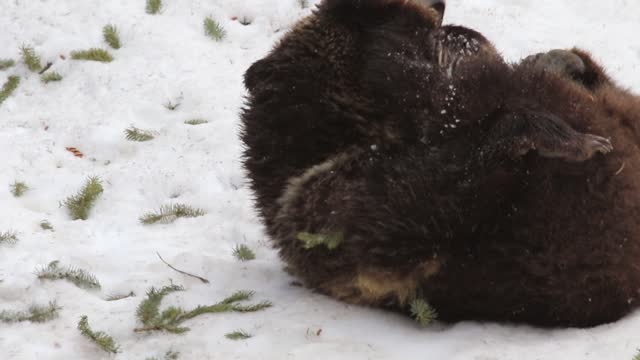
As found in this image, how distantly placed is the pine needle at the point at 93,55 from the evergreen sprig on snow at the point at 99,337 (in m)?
4.50

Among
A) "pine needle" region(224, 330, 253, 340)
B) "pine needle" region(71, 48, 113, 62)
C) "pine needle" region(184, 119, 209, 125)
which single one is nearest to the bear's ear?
"pine needle" region(224, 330, 253, 340)

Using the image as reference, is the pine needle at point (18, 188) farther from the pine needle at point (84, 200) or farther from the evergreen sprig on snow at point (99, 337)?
the evergreen sprig on snow at point (99, 337)

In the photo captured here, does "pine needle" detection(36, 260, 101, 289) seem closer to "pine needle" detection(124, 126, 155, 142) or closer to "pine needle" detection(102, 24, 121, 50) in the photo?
"pine needle" detection(124, 126, 155, 142)

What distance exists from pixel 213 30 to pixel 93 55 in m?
1.22

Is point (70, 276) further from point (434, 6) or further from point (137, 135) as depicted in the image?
point (434, 6)

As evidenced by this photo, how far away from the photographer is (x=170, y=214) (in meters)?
6.03

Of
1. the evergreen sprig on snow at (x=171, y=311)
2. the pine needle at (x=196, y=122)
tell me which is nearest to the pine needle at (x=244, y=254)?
the evergreen sprig on snow at (x=171, y=311)

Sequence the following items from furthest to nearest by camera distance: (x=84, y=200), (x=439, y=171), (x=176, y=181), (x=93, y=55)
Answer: (x=93, y=55) < (x=176, y=181) < (x=84, y=200) < (x=439, y=171)

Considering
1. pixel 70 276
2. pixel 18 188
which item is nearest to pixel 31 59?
pixel 18 188

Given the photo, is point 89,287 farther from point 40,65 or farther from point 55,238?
point 40,65

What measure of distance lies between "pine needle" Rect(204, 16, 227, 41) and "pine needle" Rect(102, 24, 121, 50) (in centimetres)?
89

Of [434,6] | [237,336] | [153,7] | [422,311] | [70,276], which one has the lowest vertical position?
[70,276]

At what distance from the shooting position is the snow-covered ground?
403 centimetres

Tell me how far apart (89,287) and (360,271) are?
1735mm
